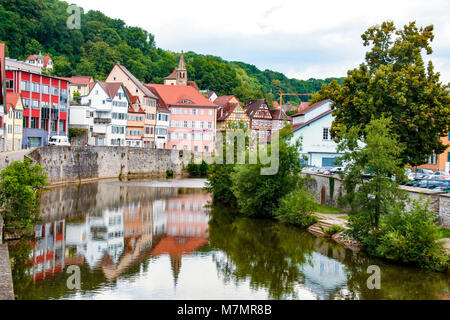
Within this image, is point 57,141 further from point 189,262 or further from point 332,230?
point 189,262

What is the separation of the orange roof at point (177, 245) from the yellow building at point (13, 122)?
33.1 metres

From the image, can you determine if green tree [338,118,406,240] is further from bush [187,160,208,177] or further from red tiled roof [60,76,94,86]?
red tiled roof [60,76,94,86]

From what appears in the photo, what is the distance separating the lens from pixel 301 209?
35.8 metres

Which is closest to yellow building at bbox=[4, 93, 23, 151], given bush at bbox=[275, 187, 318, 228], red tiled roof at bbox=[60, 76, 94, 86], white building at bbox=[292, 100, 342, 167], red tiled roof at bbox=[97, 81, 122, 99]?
red tiled roof at bbox=[97, 81, 122, 99]

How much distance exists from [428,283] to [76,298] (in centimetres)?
1374

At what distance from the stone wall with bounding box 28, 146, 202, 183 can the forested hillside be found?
4377 cm

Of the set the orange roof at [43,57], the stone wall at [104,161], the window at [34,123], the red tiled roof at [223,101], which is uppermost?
the orange roof at [43,57]

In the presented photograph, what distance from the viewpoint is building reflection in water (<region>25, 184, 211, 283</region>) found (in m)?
26.1

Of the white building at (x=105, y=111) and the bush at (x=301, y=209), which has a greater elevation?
the white building at (x=105, y=111)

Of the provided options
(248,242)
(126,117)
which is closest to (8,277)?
(248,242)

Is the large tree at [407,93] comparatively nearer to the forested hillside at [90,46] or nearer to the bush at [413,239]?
the bush at [413,239]

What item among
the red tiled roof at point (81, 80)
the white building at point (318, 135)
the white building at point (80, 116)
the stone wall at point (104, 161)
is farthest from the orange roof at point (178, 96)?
the white building at point (318, 135)

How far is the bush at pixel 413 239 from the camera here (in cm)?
2423

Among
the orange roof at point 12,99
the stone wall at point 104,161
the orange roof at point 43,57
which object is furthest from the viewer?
the orange roof at point 43,57
